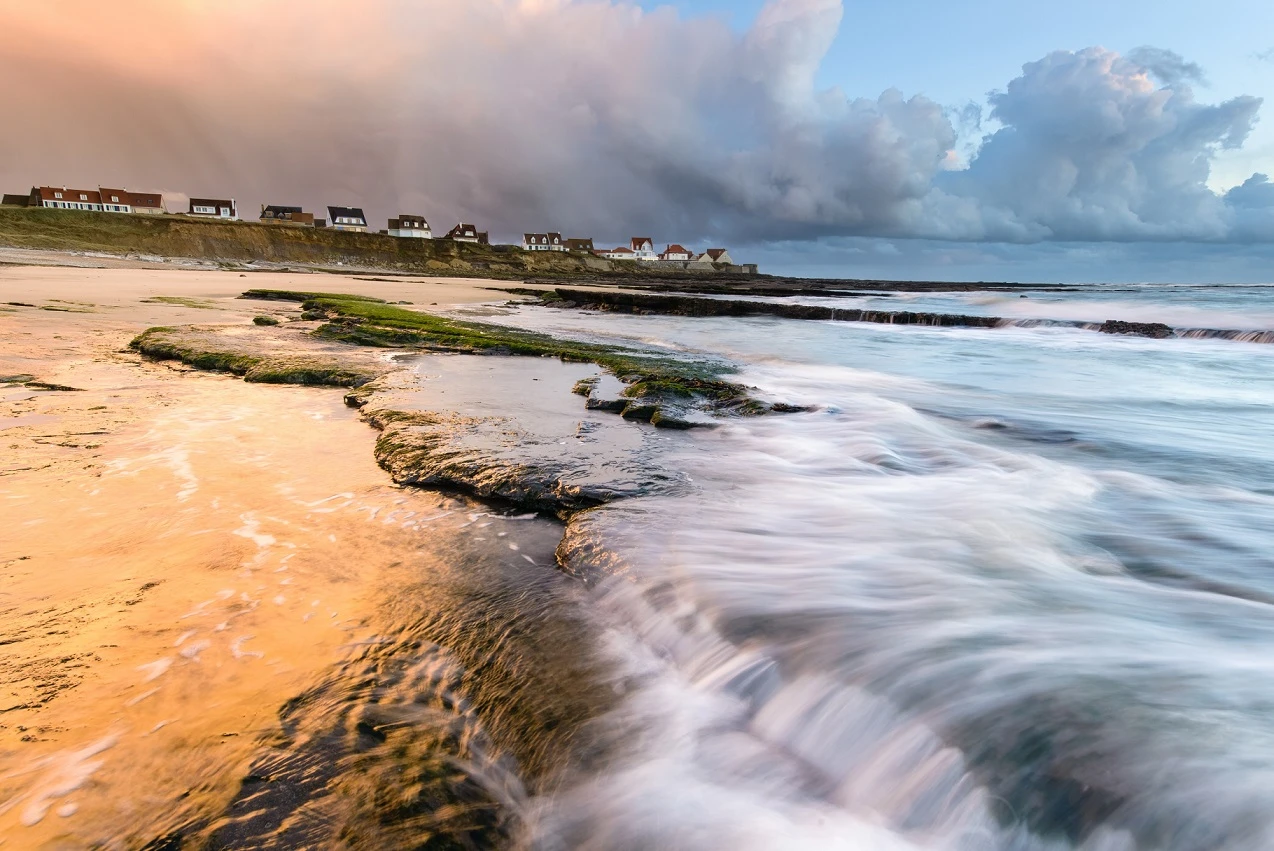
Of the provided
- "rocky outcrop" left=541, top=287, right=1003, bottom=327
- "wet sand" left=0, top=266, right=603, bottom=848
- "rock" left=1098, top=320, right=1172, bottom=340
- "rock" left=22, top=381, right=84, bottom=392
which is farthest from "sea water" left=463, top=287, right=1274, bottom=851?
"rocky outcrop" left=541, top=287, right=1003, bottom=327

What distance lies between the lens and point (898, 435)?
655cm

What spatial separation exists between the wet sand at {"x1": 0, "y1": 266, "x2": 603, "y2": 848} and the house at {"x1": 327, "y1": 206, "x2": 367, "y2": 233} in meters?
114

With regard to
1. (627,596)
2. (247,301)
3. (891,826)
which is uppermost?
(247,301)

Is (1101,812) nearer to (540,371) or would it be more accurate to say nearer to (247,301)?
(540,371)

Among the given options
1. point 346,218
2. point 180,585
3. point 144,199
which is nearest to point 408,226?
point 346,218

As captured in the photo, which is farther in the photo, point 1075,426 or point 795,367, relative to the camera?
point 795,367

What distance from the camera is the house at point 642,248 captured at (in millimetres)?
Answer: 140125

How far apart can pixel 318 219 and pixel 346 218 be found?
4.96m

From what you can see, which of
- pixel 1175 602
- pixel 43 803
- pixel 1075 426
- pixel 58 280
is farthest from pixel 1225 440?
pixel 58 280

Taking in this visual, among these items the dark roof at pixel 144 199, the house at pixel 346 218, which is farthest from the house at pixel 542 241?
the dark roof at pixel 144 199

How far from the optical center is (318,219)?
109 meters

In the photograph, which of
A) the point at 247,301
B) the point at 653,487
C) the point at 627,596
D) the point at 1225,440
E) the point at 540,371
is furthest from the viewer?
the point at 247,301

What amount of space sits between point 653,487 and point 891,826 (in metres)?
2.42

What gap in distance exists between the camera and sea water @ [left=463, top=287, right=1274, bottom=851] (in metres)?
1.88
